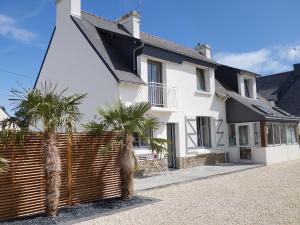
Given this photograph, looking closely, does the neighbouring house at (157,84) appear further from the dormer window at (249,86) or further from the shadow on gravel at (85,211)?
the shadow on gravel at (85,211)

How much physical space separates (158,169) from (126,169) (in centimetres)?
544

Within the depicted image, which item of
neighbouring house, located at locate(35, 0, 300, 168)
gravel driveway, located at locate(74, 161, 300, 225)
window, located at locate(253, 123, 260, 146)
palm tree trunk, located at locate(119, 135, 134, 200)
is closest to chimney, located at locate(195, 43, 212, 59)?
neighbouring house, located at locate(35, 0, 300, 168)

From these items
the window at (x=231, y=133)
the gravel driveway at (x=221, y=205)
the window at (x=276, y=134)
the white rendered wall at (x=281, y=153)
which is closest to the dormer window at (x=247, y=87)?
the window at (x=276, y=134)

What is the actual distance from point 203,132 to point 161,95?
4.45 m

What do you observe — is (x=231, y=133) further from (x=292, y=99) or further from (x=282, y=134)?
(x=292, y=99)

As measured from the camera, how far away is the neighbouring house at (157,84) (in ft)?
46.4

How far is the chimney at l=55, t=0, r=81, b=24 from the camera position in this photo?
1543 cm

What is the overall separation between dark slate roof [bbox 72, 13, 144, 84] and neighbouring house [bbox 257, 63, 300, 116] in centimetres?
1959

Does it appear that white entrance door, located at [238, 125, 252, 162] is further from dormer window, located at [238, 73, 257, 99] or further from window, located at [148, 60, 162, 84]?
window, located at [148, 60, 162, 84]

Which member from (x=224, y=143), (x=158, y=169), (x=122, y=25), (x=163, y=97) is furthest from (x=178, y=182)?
(x=122, y=25)

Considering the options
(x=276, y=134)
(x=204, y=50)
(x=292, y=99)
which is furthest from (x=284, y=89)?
(x=204, y=50)

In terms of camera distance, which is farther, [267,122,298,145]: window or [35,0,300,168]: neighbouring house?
[267,122,298,145]: window

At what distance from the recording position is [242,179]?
12.5 m

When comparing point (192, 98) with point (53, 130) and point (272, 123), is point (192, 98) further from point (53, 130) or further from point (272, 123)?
point (53, 130)
